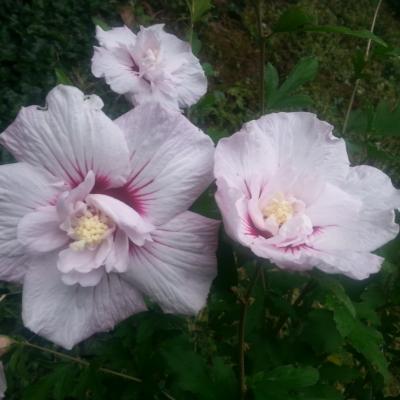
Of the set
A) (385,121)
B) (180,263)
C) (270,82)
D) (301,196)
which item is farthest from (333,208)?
(270,82)

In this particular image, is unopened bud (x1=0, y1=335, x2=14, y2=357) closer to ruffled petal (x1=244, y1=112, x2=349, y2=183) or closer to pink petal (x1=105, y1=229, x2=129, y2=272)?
pink petal (x1=105, y1=229, x2=129, y2=272)

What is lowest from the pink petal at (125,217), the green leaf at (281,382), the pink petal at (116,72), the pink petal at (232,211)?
the green leaf at (281,382)

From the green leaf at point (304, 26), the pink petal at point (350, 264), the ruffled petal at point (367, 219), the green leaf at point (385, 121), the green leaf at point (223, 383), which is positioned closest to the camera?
the pink petal at point (350, 264)

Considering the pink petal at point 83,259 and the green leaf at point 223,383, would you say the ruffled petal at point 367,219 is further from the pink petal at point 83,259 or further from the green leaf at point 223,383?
the green leaf at point 223,383

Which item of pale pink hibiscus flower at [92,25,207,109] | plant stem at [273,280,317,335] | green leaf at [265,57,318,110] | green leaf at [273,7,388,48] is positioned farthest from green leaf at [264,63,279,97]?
plant stem at [273,280,317,335]

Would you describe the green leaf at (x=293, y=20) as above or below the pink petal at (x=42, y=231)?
above

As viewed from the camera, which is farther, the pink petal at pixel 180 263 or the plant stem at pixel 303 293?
the plant stem at pixel 303 293

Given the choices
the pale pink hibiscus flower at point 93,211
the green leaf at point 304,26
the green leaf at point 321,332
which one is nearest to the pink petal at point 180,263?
the pale pink hibiscus flower at point 93,211

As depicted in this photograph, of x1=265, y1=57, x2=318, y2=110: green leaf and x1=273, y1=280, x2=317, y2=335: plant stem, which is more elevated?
x1=265, y1=57, x2=318, y2=110: green leaf

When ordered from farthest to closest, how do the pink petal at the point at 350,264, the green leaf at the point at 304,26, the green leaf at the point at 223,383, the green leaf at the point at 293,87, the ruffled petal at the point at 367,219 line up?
the green leaf at the point at 293,87 → the green leaf at the point at 223,383 → the green leaf at the point at 304,26 → the ruffled petal at the point at 367,219 → the pink petal at the point at 350,264
